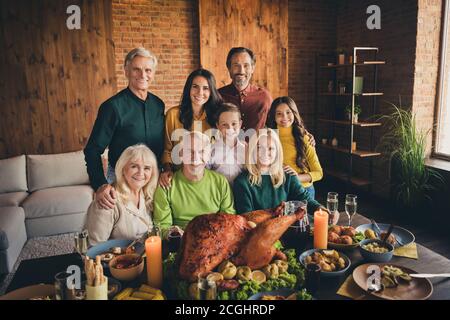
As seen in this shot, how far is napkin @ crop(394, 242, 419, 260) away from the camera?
148 centimetres

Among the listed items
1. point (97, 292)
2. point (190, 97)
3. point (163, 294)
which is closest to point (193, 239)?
point (163, 294)

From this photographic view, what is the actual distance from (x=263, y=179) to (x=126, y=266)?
36.1 inches

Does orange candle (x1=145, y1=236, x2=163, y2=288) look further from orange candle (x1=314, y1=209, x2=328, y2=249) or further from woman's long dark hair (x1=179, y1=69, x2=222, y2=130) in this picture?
woman's long dark hair (x1=179, y1=69, x2=222, y2=130)

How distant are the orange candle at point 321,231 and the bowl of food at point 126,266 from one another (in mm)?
698

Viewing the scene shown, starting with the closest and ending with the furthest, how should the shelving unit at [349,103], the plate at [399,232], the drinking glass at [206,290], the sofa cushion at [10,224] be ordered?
1. the drinking glass at [206,290]
2. the plate at [399,232]
3. the sofa cushion at [10,224]
4. the shelving unit at [349,103]

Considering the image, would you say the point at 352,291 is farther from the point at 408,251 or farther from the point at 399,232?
the point at 399,232

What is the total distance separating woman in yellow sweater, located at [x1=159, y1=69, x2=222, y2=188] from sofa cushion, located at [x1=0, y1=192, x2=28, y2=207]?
1.82 metres

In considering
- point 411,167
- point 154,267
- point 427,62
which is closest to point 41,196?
point 154,267

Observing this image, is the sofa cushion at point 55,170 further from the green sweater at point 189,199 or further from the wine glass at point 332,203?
the wine glass at point 332,203

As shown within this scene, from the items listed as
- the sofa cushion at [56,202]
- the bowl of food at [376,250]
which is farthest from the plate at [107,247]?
the sofa cushion at [56,202]

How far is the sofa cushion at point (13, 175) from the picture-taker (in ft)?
11.8

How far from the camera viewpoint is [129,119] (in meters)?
2.17

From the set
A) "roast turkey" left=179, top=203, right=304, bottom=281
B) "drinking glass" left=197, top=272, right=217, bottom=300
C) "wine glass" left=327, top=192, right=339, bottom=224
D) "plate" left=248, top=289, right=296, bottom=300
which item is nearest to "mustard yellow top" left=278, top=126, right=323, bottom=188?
"wine glass" left=327, top=192, right=339, bottom=224

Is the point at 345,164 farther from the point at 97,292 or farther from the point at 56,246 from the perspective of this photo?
the point at 97,292
